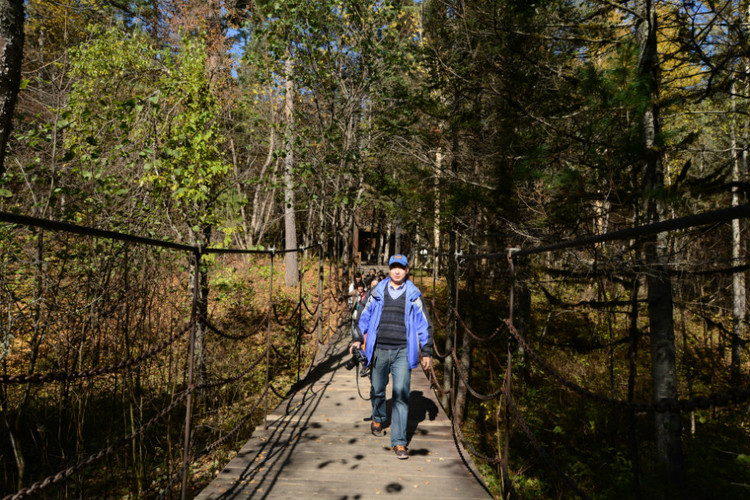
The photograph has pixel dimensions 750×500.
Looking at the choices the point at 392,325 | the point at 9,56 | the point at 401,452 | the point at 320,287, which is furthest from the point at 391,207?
the point at 9,56

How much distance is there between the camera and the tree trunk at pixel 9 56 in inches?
114

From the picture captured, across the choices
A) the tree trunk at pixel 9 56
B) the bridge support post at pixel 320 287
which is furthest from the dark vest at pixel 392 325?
the bridge support post at pixel 320 287

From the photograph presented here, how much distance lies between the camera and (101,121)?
5.75m

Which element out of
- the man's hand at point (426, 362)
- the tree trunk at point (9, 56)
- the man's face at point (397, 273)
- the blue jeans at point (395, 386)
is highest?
the tree trunk at point (9, 56)

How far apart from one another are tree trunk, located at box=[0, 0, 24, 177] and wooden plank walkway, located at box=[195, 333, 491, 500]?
3.09 metres

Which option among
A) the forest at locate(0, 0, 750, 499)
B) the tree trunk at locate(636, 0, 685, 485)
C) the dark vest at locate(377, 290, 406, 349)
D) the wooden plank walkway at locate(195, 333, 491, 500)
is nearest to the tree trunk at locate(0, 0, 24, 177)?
the forest at locate(0, 0, 750, 499)

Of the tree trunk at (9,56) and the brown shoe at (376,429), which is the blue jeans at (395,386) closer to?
the brown shoe at (376,429)

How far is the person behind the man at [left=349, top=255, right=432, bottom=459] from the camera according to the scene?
14.2ft

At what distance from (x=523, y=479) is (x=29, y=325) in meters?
8.22

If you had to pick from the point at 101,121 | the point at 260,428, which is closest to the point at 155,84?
the point at 101,121

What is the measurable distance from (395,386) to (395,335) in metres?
0.51

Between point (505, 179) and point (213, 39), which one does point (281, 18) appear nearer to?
point (213, 39)

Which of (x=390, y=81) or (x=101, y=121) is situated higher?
(x=390, y=81)

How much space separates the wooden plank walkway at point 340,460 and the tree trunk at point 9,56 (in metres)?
3.09
